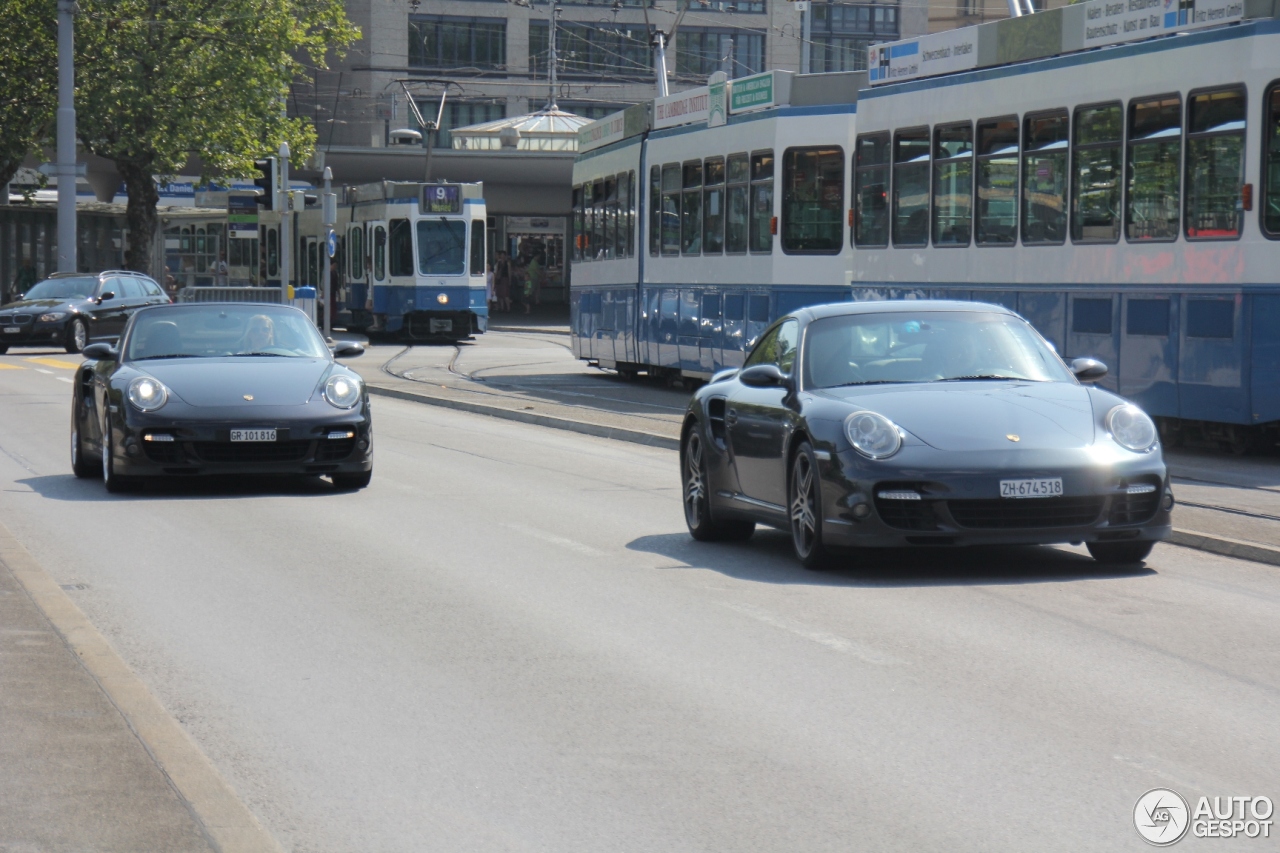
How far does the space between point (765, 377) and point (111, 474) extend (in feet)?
18.1

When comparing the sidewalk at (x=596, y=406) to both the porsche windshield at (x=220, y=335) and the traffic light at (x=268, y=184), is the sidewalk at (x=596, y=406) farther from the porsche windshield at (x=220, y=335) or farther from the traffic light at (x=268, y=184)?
the porsche windshield at (x=220, y=335)

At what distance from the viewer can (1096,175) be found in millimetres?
17906

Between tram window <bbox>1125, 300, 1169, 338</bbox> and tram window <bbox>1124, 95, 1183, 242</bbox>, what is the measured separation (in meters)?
0.55

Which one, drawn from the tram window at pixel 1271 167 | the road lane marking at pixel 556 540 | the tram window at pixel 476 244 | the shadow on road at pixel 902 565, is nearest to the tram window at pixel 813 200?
the tram window at pixel 1271 167

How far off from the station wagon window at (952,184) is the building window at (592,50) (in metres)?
64.7

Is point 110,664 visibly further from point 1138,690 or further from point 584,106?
point 584,106

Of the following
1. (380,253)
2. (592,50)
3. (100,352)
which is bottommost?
(100,352)

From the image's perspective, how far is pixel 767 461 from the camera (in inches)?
412

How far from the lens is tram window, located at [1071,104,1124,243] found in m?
17.6

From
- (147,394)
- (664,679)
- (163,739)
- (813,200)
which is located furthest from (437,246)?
(163,739)

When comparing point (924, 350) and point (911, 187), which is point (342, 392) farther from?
point (911, 187)

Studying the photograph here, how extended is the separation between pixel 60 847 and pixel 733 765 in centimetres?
192

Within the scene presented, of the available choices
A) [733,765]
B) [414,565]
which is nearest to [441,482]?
[414,565]
